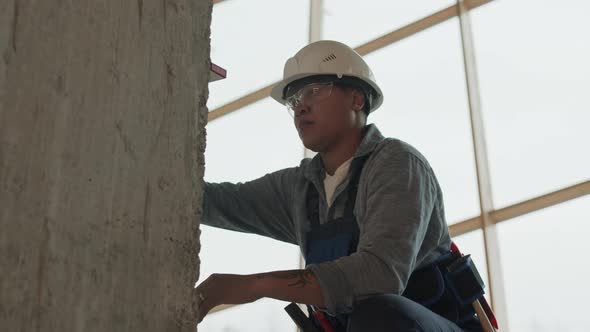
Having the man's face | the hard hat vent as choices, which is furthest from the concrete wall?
the hard hat vent

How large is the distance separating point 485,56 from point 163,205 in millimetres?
5051

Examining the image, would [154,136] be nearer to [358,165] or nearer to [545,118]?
[358,165]

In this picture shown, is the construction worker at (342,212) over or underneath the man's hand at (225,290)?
over

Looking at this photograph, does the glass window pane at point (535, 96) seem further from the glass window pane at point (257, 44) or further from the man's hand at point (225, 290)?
the man's hand at point (225, 290)

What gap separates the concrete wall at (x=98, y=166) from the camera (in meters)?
0.99

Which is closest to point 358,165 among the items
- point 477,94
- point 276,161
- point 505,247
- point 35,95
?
point 35,95

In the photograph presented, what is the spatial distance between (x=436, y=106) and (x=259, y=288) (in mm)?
4231

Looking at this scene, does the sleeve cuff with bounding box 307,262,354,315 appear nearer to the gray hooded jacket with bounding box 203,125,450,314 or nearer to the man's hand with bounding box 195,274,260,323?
Result: the gray hooded jacket with bounding box 203,125,450,314

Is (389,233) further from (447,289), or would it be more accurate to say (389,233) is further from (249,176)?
(249,176)

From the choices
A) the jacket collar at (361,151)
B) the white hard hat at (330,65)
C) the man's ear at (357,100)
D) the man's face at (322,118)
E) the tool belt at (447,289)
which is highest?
the white hard hat at (330,65)

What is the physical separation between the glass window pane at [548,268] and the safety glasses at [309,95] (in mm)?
2503

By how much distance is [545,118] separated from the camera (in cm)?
541

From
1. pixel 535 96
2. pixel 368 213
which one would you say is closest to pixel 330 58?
pixel 368 213

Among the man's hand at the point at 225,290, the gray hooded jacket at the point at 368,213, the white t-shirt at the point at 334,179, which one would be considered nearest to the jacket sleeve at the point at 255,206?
the gray hooded jacket at the point at 368,213
